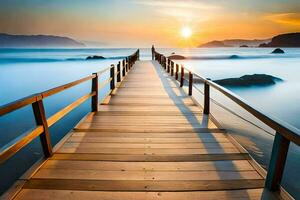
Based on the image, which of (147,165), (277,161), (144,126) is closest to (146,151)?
(147,165)

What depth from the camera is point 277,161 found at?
8.55ft

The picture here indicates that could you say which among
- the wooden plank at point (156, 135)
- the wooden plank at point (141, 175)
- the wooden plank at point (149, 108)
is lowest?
the wooden plank at point (149, 108)

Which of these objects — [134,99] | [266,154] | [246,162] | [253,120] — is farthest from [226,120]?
[246,162]

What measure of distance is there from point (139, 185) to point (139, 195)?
0.61 ft

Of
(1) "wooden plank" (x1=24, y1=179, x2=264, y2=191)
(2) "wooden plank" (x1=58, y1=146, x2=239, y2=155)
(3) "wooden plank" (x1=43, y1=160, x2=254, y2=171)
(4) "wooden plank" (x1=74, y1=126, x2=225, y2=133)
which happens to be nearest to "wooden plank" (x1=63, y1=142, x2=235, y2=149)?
(2) "wooden plank" (x1=58, y1=146, x2=239, y2=155)

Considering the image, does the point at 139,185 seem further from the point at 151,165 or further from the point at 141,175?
the point at 151,165

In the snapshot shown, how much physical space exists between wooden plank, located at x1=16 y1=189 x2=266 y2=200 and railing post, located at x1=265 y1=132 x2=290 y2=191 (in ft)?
0.48

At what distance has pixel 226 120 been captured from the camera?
11898mm

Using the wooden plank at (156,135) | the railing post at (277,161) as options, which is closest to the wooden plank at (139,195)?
the railing post at (277,161)

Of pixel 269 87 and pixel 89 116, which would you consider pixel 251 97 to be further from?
pixel 89 116

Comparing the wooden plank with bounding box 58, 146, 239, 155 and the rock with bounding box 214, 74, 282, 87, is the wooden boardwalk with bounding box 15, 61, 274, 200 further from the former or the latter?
the rock with bounding box 214, 74, 282, 87

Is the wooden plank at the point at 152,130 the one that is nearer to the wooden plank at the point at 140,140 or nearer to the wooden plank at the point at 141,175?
the wooden plank at the point at 140,140

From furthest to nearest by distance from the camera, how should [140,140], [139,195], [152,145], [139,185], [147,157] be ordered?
[140,140]
[152,145]
[147,157]
[139,185]
[139,195]

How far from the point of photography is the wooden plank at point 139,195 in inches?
105
